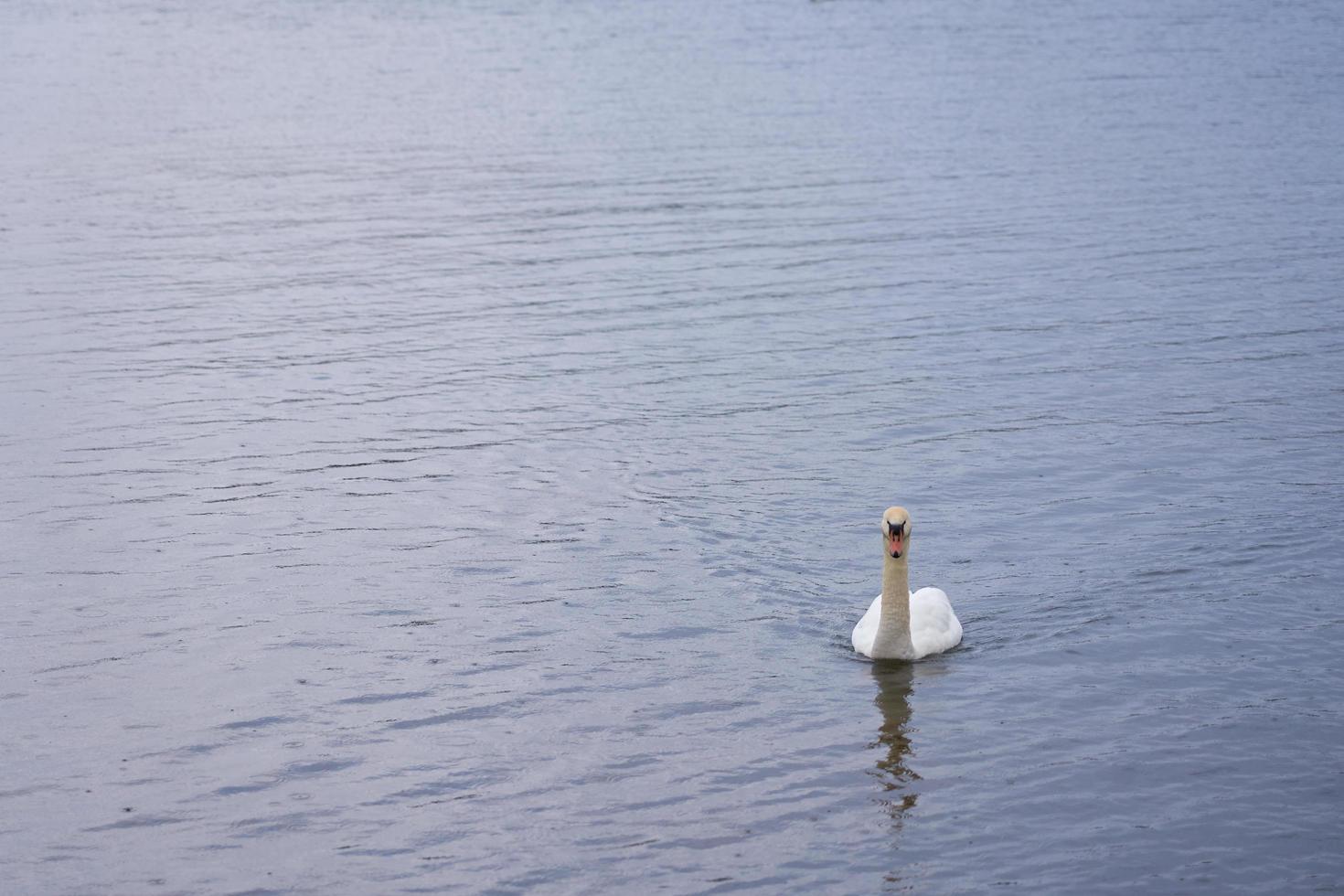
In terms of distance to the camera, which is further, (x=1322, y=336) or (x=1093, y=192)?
(x=1093, y=192)

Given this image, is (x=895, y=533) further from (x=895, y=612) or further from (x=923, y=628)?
(x=923, y=628)

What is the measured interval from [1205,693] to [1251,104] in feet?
110

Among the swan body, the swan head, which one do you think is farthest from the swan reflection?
the swan head

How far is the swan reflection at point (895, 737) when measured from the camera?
38.8ft

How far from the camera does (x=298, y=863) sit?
1107 cm

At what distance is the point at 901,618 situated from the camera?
45.2 ft

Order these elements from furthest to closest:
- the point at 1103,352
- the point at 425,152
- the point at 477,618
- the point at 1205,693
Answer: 1. the point at 425,152
2. the point at 1103,352
3. the point at 477,618
4. the point at 1205,693

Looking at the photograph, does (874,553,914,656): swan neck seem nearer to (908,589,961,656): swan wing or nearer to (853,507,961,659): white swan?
(853,507,961,659): white swan

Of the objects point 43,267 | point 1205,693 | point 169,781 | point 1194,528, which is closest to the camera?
point 169,781

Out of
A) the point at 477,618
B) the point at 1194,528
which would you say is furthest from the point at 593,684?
the point at 1194,528

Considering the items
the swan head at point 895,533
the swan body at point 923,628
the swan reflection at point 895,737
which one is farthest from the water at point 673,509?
the swan head at point 895,533

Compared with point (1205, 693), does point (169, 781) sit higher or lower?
lower

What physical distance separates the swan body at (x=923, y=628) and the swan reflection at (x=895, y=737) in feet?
0.55

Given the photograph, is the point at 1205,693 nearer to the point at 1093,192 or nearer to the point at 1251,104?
the point at 1093,192
